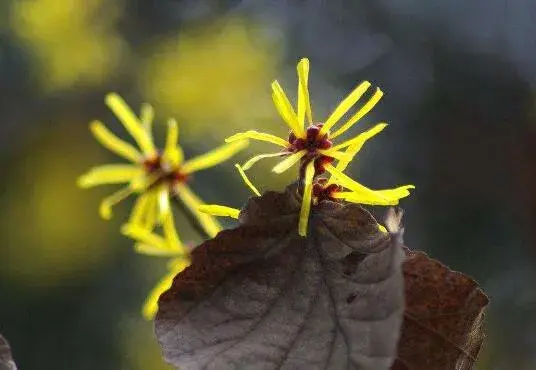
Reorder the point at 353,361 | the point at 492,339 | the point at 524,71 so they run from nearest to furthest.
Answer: the point at 353,361, the point at 492,339, the point at 524,71

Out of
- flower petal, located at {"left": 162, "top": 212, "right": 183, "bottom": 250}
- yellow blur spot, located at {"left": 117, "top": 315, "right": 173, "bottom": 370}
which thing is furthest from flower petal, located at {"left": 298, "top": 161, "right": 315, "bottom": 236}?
yellow blur spot, located at {"left": 117, "top": 315, "right": 173, "bottom": 370}

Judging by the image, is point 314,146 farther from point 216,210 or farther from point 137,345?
point 137,345

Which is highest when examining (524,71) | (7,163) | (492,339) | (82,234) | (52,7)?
(52,7)

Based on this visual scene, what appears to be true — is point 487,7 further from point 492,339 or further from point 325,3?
point 492,339

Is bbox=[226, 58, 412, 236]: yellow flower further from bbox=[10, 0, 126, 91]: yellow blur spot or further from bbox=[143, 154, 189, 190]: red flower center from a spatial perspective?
bbox=[10, 0, 126, 91]: yellow blur spot

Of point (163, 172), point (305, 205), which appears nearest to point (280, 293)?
point (305, 205)

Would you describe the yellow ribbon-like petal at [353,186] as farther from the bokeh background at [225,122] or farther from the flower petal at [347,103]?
the bokeh background at [225,122]

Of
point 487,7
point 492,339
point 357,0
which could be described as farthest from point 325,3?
point 492,339
